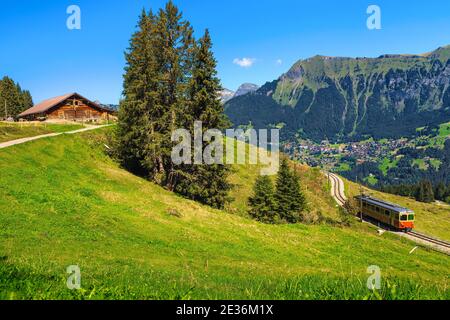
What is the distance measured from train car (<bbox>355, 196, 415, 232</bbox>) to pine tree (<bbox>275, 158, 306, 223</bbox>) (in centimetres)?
2451

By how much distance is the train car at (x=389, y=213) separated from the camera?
216 feet

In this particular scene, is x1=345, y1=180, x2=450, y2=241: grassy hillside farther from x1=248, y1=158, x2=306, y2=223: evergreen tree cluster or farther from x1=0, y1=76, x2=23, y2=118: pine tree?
x1=0, y1=76, x2=23, y2=118: pine tree

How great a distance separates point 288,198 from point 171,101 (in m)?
21.8

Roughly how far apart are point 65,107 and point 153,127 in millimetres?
38506

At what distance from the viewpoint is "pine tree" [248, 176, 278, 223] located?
48.3 meters

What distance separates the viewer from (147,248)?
18.8m

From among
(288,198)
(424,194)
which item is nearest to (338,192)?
(288,198)

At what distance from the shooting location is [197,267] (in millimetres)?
16406

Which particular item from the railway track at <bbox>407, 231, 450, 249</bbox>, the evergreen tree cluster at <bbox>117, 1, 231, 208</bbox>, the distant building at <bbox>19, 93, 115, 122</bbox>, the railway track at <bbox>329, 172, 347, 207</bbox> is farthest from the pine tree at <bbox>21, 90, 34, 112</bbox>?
the railway track at <bbox>407, 231, 450, 249</bbox>

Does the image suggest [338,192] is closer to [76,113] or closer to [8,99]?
[76,113]

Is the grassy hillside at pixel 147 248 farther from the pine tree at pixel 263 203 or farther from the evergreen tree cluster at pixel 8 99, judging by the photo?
the evergreen tree cluster at pixel 8 99
